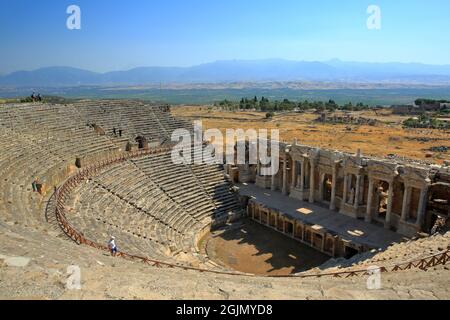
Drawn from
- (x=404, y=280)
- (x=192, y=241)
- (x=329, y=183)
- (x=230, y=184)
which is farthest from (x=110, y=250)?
(x=329, y=183)

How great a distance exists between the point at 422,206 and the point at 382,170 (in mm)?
3433

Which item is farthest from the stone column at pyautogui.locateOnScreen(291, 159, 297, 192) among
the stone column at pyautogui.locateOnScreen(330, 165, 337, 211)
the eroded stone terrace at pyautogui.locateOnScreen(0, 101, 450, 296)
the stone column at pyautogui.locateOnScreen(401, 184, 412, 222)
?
the stone column at pyautogui.locateOnScreen(401, 184, 412, 222)

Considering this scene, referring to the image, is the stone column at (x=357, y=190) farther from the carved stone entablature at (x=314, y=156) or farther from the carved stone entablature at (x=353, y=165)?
the carved stone entablature at (x=314, y=156)

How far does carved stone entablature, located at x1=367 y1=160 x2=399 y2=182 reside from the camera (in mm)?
23516

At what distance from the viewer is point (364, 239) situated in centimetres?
2294

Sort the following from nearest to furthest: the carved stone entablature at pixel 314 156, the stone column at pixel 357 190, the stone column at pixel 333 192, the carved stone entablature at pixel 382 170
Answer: the carved stone entablature at pixel 382 170, the stone column at pixel 357 190, the stone column at pixel 333 192, the carved stone entablature at pixel 314 156

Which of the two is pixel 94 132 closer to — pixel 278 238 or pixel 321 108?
pixel 278 238

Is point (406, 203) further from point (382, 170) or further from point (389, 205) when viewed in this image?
point (382, 170)

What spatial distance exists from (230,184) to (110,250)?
60.5 ft

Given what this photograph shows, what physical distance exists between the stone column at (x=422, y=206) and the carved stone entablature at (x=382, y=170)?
206 cm

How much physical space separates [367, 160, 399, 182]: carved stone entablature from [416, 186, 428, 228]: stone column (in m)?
2.06

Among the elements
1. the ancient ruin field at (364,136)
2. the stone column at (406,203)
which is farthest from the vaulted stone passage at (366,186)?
the ancient ruin field at (364,136)

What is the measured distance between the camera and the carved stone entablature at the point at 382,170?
23516 mm
